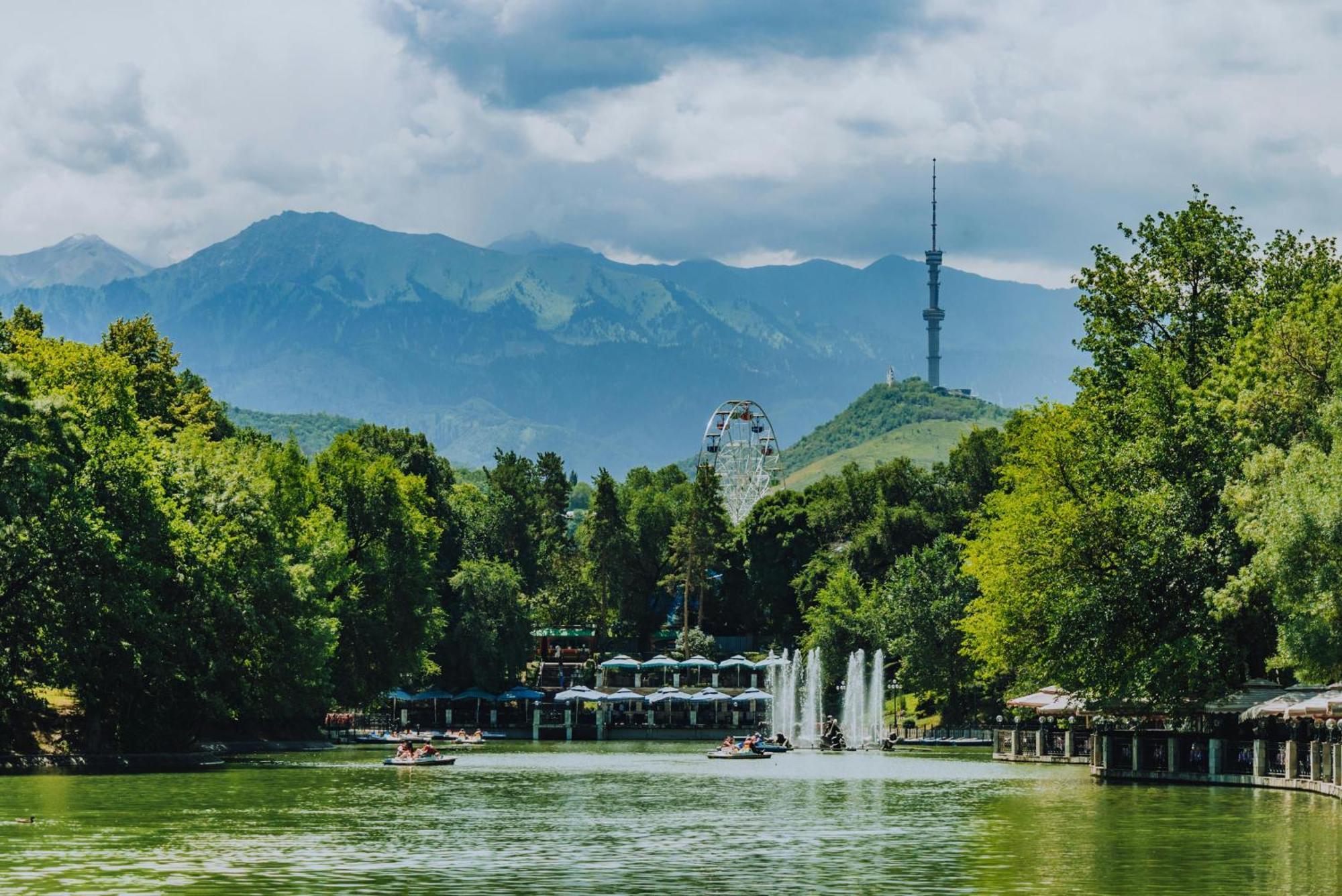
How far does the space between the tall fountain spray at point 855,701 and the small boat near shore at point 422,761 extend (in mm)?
40251

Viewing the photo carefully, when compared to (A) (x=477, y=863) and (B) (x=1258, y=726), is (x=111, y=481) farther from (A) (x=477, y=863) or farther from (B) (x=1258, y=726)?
(B) (x=1258, y=726)

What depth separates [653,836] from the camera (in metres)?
37.5

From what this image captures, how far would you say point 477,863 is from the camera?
102 ft

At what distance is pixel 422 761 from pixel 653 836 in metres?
38.9

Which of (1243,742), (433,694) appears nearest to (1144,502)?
(1243,742)

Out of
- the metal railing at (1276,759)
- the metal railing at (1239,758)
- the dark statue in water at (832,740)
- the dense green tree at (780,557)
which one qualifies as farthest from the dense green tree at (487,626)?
the metal railing at (1276,759)

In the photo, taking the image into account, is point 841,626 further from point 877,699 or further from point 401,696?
point 401,696

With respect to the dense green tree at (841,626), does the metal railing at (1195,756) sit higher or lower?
lower

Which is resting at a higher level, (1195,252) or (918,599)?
(1195,252)

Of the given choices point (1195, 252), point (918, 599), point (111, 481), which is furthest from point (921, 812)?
point (918, 599)

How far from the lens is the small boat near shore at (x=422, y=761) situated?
71250mm

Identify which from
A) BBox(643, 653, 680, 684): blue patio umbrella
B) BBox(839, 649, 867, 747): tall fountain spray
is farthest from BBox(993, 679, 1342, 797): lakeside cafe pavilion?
BBox(643, 653, 680, 684): blue patio umbrella

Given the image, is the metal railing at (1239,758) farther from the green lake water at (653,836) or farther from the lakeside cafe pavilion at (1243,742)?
the green lake water at (653,836)

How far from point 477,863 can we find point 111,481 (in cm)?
3471
